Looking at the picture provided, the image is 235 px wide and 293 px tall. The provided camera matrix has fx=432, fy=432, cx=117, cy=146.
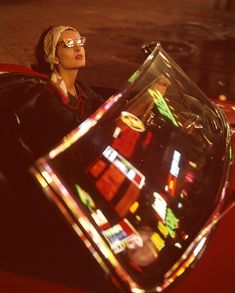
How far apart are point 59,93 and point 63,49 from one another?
11.2 inches

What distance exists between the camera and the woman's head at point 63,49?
2.49 meters

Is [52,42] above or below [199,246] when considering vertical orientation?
above

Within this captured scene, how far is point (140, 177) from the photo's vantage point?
5.66ft

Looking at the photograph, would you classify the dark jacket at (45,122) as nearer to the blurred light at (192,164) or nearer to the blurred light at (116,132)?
the blurred light at (116,132)

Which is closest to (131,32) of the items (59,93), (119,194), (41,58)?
(41,58)

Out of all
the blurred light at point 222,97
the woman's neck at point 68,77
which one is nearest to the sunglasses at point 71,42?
the woman's neck at point 68,77

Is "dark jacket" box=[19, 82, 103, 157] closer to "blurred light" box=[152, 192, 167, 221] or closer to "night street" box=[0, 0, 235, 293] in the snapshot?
"night street" box=[0, 0, 235, 293]

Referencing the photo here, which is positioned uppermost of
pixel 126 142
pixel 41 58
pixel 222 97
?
pixel 41 58

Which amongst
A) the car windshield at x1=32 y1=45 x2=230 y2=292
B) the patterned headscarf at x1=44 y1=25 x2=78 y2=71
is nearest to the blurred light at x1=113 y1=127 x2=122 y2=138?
the car windshield at x1=32 y1=45 x2=230 y2=292

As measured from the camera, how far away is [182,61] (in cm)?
840

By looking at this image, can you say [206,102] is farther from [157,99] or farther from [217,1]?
[217,1]

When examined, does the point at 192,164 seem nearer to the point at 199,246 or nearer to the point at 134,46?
the point at 199,246

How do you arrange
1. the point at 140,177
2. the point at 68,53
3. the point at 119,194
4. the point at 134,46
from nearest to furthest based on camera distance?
1. the point at 119,194
2. the point at 140,177
3. the point at 68,53
4. the point at 134,46

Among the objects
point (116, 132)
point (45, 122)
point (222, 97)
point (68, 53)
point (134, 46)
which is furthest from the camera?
point (134, 46)
